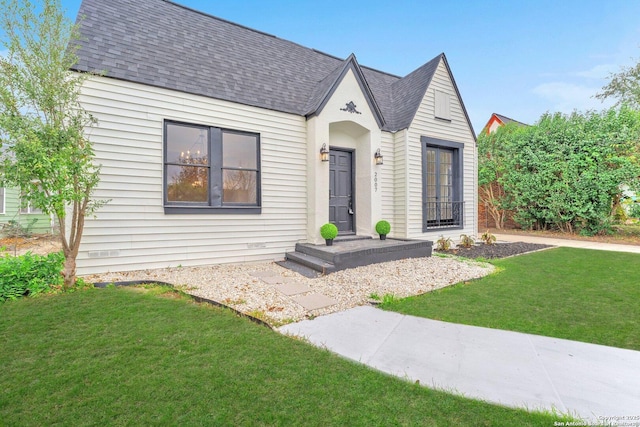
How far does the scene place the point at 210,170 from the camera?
5.78m

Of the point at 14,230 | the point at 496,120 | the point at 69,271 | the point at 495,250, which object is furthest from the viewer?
the point at 496,120

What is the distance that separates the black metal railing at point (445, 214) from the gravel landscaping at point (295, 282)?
2.46 metres

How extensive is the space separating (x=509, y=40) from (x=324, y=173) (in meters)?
13.5

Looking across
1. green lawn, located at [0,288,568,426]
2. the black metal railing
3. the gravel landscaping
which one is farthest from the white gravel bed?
the black metal railing

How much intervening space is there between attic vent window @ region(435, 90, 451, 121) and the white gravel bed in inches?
183

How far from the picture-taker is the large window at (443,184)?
864 centimetres

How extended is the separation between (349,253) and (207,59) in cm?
514

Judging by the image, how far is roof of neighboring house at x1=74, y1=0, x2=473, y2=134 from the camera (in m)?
5.16

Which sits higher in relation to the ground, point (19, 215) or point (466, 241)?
point (19, 215)

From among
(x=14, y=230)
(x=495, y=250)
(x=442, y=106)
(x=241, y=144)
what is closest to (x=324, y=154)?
(x=241, y=144)

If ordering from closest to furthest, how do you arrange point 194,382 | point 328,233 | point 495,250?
point 194,382, point 328,233, point 495,250

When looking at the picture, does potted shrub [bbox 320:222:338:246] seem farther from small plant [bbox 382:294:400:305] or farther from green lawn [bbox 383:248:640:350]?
green lawn [bbox 383:248:640:350]

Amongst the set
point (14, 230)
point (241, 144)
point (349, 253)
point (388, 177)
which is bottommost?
point (349, 253)

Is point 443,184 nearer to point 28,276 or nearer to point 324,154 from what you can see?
point 324,154
